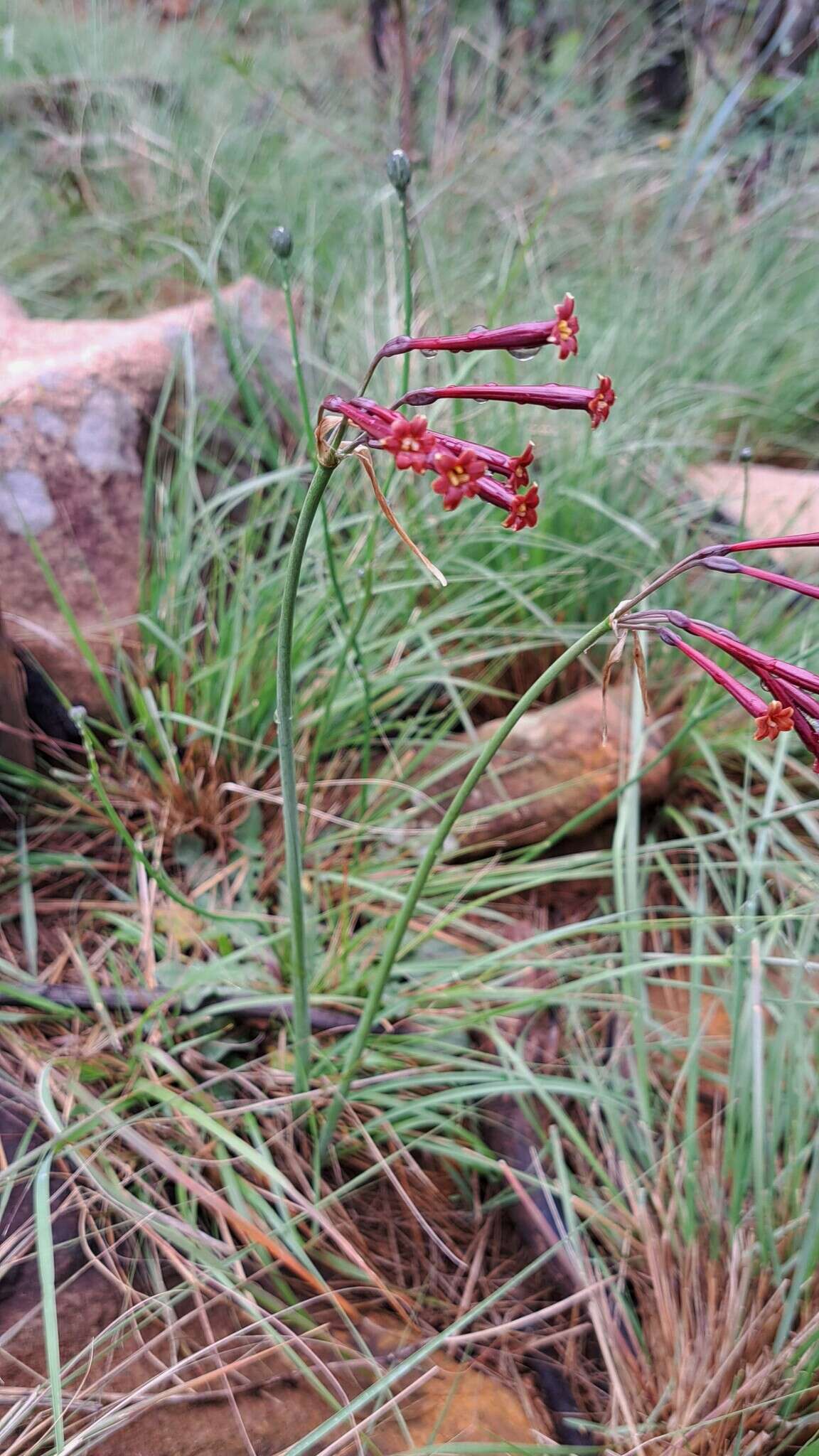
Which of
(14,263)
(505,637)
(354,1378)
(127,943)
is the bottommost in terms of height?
(354,1378)

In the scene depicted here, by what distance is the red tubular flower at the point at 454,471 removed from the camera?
1.94 feet

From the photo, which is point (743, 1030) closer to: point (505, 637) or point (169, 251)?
point (505, 637)

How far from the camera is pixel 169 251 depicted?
3213mm

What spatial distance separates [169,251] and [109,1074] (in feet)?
9.68

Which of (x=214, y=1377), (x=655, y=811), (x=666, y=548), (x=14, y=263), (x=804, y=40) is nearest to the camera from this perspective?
(x=214, y=1377)

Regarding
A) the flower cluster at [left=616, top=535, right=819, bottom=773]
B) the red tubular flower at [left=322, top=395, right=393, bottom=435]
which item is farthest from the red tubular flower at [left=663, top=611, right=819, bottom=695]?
the red tubular flower at [left=322, top=395, right=393, bottom=435]

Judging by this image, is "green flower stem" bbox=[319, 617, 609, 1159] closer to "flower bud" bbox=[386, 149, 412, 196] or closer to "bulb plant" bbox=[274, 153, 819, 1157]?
A: "bulb plant" bbox=[274, 153, 819, 1157]

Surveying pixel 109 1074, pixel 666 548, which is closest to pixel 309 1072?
pixel 109 1074

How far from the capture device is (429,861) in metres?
0.86

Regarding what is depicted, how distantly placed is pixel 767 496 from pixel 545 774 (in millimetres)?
1239

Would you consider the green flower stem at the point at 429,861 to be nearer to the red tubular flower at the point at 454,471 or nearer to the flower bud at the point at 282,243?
the red tubular flower at the point at 454,471

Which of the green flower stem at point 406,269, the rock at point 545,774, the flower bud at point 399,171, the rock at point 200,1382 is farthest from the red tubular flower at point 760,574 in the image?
the rock at point 545,774

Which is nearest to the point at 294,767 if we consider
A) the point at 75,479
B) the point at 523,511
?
the point at 523,511

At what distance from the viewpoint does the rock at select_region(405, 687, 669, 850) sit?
5.37 feet
